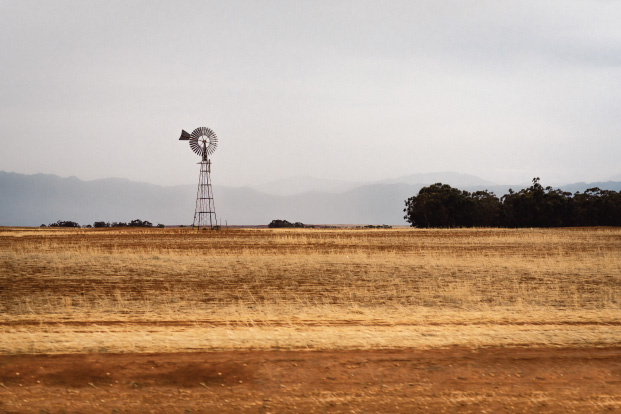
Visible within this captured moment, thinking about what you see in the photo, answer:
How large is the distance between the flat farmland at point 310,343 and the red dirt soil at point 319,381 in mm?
36

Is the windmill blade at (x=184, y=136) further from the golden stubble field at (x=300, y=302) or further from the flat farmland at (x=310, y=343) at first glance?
the flat farmland at (x=310, y=343)

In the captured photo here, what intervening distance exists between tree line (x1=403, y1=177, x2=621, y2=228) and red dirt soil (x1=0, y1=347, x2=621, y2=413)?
300 ft

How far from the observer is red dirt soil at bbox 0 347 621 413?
7660 millimetres

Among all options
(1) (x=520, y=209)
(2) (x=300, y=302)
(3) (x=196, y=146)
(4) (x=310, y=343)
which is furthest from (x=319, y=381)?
(1) (x=520, y=209)

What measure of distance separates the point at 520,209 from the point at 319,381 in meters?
101

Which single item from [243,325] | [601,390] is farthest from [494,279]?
[601,390]

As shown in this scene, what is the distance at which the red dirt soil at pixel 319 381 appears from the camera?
7.66 m

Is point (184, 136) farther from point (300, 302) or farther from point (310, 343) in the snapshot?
point (310, 343)

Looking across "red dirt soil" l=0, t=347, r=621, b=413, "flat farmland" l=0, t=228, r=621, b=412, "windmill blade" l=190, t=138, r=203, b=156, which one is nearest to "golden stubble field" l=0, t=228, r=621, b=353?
"flat farmland" l=0, t=228, r=621, b=412

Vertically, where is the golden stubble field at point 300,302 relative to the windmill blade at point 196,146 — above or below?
below

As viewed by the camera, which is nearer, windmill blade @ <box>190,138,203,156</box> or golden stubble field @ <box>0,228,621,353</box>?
golden stubble field @ <box>0,228,621,353</box>

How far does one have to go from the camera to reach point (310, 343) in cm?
1115

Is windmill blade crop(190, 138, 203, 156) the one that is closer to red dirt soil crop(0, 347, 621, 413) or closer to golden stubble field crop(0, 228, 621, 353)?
golden stubble field crop(0, 228, 621, 353)

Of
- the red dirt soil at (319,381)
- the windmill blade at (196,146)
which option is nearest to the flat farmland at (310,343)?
the red dirt soil at (319,381)
